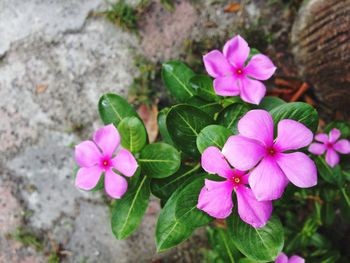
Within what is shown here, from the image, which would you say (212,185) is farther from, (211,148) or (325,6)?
(325,6)

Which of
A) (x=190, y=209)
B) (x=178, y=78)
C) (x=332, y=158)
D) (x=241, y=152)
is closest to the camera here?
(x=241, y=152)

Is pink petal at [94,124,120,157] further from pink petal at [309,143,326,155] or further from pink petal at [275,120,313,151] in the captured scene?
pink petal at [309,143,326,155]

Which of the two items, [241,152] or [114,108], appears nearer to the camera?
[241,152]

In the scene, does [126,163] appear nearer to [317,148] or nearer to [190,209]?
[190,209]

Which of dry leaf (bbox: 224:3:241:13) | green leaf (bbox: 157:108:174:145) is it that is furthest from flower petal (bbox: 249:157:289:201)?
dry leaf (bbox: 224:3:241:13)

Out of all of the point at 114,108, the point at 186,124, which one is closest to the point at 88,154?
the point at 114,108
